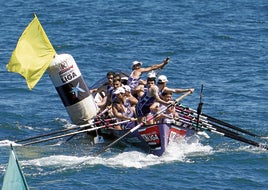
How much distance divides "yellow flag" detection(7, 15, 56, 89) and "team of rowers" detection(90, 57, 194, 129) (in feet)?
6.79

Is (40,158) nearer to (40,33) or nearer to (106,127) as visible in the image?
(106,127)

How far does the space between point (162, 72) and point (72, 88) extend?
1041 centimetres

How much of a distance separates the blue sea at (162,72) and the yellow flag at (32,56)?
2085mm

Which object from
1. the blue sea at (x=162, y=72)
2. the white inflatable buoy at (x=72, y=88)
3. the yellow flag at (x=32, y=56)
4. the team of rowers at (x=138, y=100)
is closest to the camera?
the blue sea at (x=162, y=72)

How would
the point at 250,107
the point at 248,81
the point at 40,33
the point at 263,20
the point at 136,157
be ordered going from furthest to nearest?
the point at 263,20 < the point at 248,81 < the point at 250,107 < the point at 40,33 < the point at 136,157

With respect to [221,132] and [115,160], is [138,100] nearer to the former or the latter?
[221,132]

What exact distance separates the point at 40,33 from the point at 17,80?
9.36 metres

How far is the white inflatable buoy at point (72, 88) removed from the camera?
24.5 metres

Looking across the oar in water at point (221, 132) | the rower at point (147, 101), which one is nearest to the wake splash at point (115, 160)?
the oar in water at point (221, 132)

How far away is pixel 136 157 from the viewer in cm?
2288

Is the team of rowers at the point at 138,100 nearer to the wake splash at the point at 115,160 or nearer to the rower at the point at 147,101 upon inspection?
the rower at the point at 147,101

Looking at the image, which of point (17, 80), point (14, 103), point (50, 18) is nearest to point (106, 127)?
point (14, 103)

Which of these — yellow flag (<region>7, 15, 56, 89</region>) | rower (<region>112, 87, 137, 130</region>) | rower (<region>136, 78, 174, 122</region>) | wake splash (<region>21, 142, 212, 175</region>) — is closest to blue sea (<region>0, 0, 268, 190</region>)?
wake splash (<region>21, 142, 212, 175</region>)

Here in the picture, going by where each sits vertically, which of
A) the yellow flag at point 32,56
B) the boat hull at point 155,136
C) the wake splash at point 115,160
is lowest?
the wake splash at point 115,160
